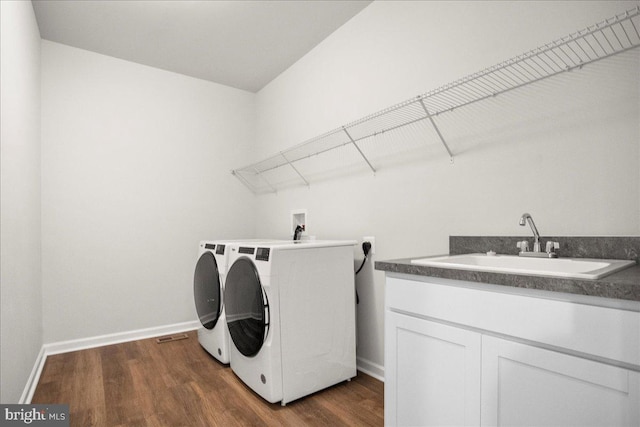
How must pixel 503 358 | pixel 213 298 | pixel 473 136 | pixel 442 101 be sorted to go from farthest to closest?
1. pixel 213 298
2. pixel 442 101
3. pixel 473 136
4. pixel 503 358

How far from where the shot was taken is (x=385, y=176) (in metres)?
2.16

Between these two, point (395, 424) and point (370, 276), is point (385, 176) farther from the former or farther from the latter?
point (395, 424)

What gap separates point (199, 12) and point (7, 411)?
7.92ft

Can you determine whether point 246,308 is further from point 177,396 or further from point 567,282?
point 567,282

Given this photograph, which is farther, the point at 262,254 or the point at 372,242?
the point at 372,242

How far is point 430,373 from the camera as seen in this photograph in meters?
1.20

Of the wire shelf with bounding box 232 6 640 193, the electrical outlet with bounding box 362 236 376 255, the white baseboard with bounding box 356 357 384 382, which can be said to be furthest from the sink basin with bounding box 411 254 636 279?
the white baseboard with bounding box 356 357 384 382

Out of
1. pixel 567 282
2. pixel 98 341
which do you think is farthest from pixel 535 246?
pixel 98 341

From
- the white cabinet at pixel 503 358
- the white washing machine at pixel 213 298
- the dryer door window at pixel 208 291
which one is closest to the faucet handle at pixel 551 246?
the white cabinet at pixel 503 358

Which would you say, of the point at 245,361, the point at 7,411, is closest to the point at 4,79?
the point at 7,411

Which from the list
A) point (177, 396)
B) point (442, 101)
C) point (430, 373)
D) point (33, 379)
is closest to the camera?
point (430, 373)

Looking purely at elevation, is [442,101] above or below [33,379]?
above

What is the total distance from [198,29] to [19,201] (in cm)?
166

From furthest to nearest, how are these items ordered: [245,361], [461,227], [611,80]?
[245,361], [461,227], [611,80]
